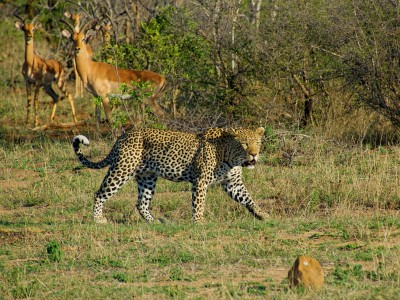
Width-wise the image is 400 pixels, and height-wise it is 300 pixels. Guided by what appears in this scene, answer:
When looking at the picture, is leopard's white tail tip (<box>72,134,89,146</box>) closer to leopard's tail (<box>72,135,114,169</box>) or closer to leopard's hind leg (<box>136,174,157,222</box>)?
leopard's tail (<box>72,135,114,169</box>)

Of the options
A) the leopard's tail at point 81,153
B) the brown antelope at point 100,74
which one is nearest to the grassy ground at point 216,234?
the leopard's tail at point 81,153

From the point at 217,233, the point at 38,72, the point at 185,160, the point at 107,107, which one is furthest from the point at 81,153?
the point at 38,72

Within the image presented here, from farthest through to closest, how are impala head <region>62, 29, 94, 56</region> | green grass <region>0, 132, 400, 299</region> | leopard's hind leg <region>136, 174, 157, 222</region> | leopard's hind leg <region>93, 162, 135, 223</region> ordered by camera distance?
1. impala head <region>62, 29, 94, 56</region>
2. leopard's hind leg <region>136, 174, 157, 222</region>
3. leopard's hind leg <region>93, 162, 135, 223</region>
4. green grass <region>0, 132, 400, 299</region>

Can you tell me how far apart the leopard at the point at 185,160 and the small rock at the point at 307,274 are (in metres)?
3.39

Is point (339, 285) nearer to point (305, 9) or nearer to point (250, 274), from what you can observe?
point (250, 274)

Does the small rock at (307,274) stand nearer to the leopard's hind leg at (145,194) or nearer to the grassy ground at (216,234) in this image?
the grassy ground at (216,234)

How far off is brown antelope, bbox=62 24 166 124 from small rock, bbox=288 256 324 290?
9.48 meters

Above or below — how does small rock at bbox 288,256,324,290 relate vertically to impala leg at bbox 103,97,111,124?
above

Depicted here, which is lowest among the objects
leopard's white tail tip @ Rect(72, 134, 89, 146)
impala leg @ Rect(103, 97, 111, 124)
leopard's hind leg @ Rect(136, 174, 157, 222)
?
leopard's hind leg @ Rect(136, 174, 157, 222)

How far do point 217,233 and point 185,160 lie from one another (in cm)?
173

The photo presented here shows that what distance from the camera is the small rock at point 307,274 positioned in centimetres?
668

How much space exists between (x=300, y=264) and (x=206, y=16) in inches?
348

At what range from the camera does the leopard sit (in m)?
10.2

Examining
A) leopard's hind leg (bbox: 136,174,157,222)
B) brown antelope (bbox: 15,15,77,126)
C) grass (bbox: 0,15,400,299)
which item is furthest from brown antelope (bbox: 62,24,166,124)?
leopard's hind leg (bbox: 136,174,157,222)
